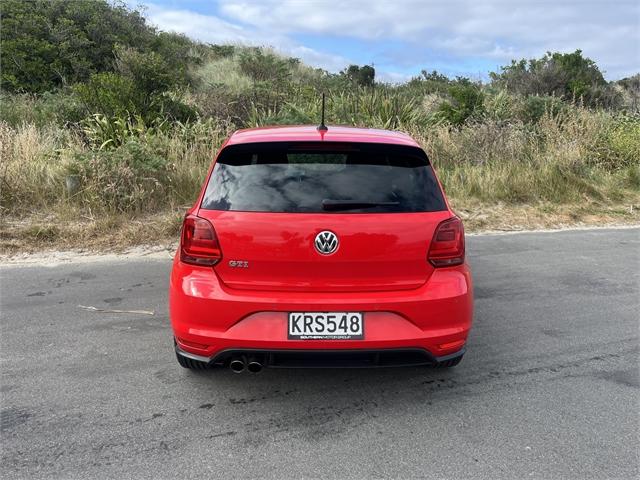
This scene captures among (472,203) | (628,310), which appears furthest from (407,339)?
(472,203)

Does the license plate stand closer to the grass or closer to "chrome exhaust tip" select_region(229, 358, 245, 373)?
"chrome exhaust tip" select_region(229, 358, 245, 373)

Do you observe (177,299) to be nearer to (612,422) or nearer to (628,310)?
(612,422)

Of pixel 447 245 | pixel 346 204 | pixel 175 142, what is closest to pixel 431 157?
pixel 175 142

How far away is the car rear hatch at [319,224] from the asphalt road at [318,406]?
755mm

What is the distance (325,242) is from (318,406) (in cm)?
98

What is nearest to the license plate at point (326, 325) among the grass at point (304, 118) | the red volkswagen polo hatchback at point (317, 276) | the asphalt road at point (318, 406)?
the red volkswagen polo hatchback at point (317, 276)

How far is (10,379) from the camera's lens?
10.4ft

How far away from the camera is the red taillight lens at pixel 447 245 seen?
2.77 m

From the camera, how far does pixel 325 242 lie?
2.64 m

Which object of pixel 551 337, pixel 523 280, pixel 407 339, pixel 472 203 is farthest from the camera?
pixel 472 203

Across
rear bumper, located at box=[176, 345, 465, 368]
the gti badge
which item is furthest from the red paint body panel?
rear bumper, located at box=[176, 345, 465, 368]

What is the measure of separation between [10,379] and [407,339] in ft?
8.22

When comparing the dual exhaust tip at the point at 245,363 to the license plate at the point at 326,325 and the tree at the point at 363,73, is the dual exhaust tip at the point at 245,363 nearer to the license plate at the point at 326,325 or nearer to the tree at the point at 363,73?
the license plate at the point at 326,325

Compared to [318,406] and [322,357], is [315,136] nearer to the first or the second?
[322,357]
